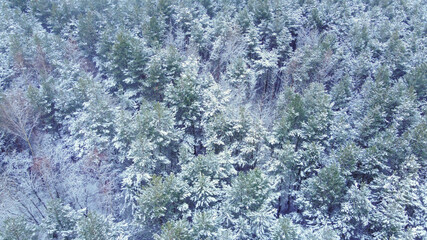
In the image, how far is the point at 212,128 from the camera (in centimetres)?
2222

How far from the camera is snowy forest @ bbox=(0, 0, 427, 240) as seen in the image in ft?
60.5

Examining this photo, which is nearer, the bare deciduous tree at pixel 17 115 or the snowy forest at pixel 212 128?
the snowy forest at pixel 212 128

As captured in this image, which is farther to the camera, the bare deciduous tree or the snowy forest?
the bare deciduous tree

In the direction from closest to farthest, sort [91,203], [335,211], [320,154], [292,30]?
1. [335,211]
2. [320,154]
3. [91,203]
4. [292,30]

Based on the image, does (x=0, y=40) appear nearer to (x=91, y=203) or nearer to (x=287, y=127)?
(x=91, y=203)

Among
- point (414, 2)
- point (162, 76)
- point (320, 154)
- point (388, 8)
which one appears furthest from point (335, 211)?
point (414, 2)

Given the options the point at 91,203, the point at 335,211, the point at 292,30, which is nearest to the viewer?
A: the point at 335,211

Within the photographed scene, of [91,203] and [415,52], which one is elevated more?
[415,52]

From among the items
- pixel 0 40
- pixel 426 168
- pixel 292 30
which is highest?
pixel 0 40

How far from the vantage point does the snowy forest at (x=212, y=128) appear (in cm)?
1845

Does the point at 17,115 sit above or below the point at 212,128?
above

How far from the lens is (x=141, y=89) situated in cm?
2591

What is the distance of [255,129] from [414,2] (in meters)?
32.3

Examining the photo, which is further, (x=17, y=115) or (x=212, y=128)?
(x=212, y=128)
